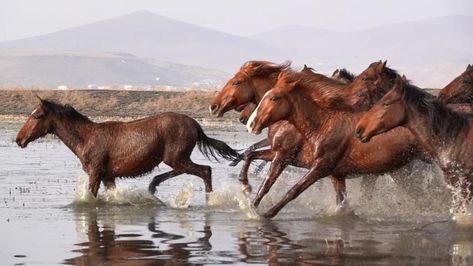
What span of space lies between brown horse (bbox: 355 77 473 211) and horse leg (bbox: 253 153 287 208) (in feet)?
7.24

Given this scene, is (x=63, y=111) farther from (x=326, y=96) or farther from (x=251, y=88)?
(x=326, y=96)

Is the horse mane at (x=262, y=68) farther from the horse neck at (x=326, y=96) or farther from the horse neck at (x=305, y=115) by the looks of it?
the horse neck at (x=305, y=115)

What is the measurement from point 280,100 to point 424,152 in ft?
6.12

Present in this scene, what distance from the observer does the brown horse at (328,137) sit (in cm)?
1430

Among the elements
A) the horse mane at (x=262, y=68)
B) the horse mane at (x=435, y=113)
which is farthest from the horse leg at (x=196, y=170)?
the horse mane at (x=435, y=113)

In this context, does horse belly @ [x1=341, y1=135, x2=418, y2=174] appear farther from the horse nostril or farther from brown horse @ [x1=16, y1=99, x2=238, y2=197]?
brown horse @ [x1=16, y1=99, x2=238, y2=197]

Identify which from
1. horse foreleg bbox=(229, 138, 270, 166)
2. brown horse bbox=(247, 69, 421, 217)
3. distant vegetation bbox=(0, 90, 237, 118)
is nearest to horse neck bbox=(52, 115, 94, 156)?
horse foreleg bbox=(229, 138, 270, 166)

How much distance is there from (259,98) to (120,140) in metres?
2.22

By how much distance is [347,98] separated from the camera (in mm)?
14688

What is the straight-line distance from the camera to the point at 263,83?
15.8 meters

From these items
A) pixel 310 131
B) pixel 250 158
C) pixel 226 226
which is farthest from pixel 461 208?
pixel 250 158

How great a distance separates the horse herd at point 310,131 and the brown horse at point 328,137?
1 cm

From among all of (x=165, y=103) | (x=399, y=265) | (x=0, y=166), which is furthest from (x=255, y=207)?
(x=165, y=103)

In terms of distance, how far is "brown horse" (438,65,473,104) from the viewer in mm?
16406
